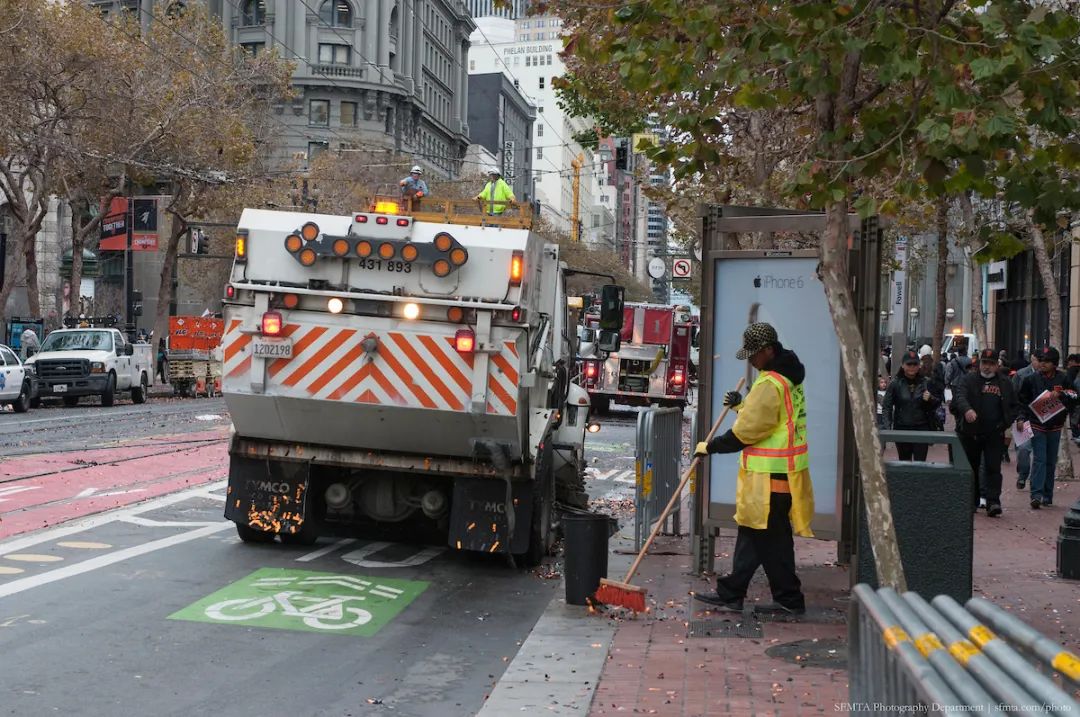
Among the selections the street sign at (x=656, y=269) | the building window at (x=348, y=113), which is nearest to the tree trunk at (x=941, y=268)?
the street sign at (x=656, y=269)

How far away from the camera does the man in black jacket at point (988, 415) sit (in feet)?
50.2

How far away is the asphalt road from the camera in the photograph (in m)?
7.07

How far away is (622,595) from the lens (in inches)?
359

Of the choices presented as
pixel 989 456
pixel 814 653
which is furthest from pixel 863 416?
pixel 989 456

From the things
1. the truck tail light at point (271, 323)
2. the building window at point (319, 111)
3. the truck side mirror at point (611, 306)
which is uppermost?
the building window at point (319, 111)

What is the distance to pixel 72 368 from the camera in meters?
35.0

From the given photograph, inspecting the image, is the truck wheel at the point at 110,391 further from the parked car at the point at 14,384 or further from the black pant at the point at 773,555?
the black pant at the point at 773,555

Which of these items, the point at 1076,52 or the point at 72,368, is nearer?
the point at 1076,52

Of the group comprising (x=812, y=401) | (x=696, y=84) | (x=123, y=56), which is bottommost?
(x=812, y=401)

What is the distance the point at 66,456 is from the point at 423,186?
908cm

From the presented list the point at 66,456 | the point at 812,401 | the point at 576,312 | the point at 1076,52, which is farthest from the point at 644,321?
the point at 1076,52

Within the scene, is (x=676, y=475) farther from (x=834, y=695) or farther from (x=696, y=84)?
(x=834, y=695)

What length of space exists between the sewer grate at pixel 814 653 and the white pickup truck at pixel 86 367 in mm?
27955

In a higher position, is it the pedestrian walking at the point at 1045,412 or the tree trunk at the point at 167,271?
the tree trunk at the point at 167,271
